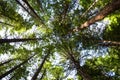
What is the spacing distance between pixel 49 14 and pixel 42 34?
1592mm

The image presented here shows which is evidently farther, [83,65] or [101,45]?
[83,65]

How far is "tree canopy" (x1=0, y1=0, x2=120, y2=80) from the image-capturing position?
42.3ft

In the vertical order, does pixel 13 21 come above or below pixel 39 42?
above

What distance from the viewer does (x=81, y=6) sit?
1372 cm

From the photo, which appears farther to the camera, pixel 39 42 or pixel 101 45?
pixel 39 42

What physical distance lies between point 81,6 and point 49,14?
2180 mm

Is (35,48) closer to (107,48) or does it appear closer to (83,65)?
(83,65)

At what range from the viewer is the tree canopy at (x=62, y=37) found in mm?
12891

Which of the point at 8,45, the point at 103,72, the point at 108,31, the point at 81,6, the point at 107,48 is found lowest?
the point at 103,72

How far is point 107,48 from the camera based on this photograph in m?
13.7


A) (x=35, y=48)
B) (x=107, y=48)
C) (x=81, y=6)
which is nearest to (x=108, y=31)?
(x=107, y=48)

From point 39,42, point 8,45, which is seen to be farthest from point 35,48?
point 8,45

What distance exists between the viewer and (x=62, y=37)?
13102 millimetres

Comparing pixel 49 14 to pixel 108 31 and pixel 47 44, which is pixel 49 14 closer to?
pixel 47 44
